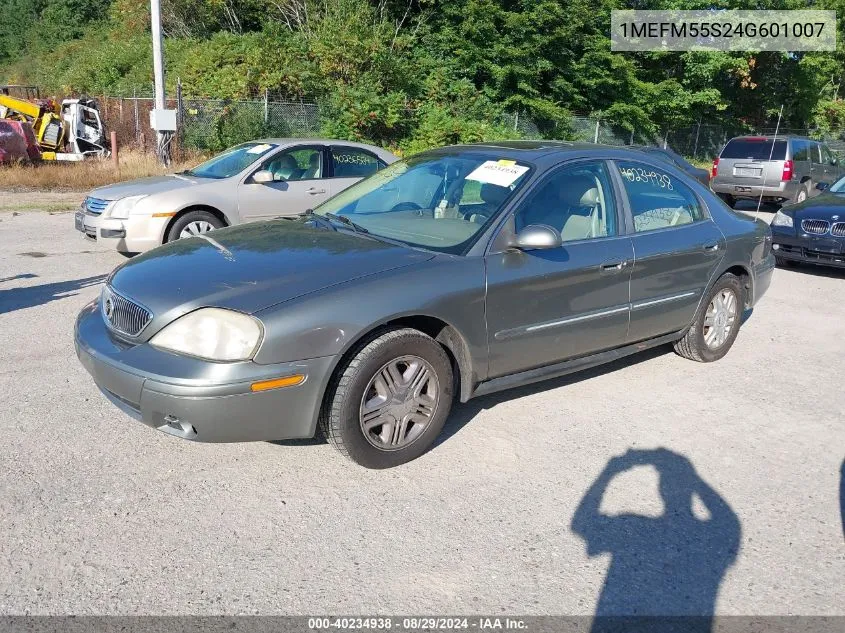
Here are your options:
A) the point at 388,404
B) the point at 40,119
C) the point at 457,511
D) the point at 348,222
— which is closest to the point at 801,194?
the point at 348,222

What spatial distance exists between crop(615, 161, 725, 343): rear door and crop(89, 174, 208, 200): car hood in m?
5.46

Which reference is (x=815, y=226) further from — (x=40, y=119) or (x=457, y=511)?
(x=40, y=119)

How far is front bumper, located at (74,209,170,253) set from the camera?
8102 millimetres

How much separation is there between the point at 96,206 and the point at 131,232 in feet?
2.51

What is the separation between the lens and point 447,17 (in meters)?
29.4

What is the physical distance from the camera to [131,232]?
8.09 metres

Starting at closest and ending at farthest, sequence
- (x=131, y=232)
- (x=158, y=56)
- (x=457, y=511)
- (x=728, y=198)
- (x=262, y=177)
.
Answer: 1. (x=457, y=511)
2. (x=131, y=232)
3. (x=262, y=177)
4. (x=158, y=56)
5. (x=728, y=198)

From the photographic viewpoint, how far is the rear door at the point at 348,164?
9.52m

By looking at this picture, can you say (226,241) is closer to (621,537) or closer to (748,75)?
(621,537)

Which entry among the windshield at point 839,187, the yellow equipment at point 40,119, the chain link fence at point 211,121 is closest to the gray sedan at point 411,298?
the windshield at point 839,187

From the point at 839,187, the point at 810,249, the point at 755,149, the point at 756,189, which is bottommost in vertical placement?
the point at 810,249

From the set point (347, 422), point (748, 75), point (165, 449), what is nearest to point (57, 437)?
point (165, 449)

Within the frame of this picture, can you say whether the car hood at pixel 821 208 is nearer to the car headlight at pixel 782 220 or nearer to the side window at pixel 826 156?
the car headlight at pixel 782 220

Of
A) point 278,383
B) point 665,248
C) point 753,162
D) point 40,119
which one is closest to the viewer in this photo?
point 278,383
